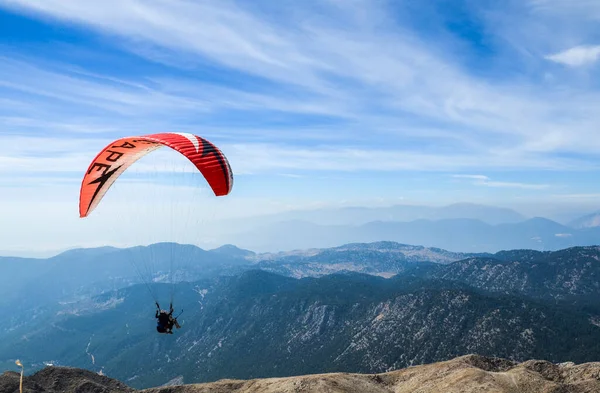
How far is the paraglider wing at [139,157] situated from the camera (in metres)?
38.7

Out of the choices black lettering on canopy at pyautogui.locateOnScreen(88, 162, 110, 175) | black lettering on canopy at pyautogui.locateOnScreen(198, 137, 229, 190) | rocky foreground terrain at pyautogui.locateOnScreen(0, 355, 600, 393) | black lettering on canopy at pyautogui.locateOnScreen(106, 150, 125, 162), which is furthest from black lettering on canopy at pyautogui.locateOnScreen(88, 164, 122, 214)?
rocky foreground terrain at pyautogui.locateOnScreen(0, 355, 600, 393)

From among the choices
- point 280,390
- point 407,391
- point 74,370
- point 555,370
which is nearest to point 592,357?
point 555,370

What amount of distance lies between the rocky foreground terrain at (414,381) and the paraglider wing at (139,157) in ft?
158

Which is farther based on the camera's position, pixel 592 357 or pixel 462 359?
pixel 592 357

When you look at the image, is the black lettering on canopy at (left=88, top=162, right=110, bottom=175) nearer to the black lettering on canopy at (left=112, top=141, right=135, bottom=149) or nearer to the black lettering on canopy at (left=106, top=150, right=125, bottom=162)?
the black lettering on canopy at (left=106, top=150, right=125, bottom=162)

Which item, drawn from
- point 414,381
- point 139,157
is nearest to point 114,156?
point 139,157

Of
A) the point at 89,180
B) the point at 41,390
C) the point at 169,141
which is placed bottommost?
the point at 41,390

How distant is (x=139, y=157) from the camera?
4625 centimetres

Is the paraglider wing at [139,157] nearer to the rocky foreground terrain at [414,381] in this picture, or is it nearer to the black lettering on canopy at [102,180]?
the black lettering on canopy at [102,180]

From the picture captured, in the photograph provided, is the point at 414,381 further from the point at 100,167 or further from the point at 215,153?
the point at 100,167

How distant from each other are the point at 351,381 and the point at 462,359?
1149 inches

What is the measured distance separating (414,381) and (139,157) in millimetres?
69882

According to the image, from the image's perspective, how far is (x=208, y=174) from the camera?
38062 mm

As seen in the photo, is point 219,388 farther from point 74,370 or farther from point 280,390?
point 74,370
